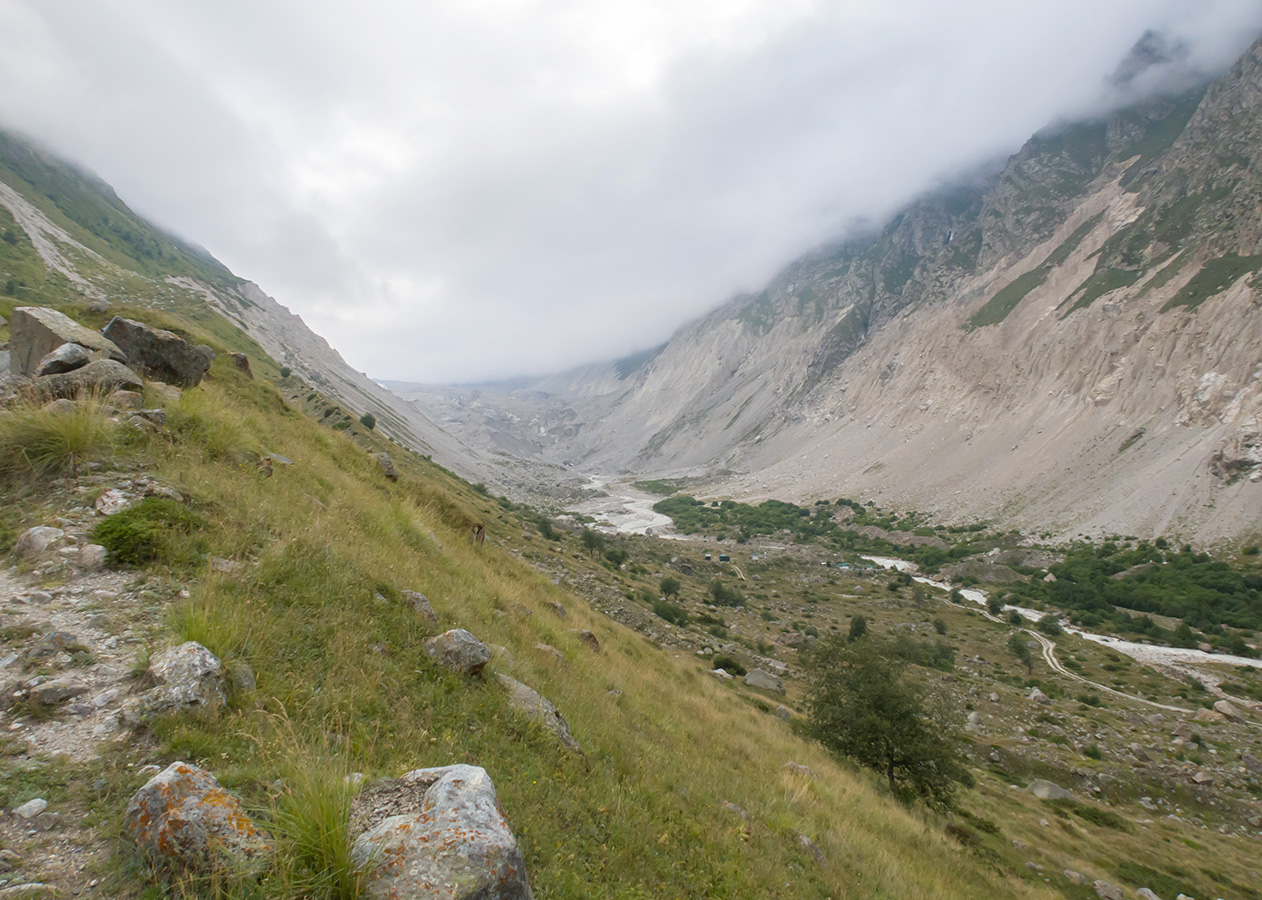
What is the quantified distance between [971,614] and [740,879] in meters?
65.4

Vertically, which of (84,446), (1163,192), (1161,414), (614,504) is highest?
(1163,192)

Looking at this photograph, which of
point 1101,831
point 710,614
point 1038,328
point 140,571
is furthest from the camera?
point 1038,328

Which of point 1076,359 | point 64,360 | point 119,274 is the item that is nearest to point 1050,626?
point 1076,359

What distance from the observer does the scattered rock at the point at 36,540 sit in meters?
4.73

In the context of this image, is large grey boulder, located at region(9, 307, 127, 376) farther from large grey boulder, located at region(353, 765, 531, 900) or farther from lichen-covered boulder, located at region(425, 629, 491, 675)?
large grey boulder, located at region(353, 765, 531, 900)

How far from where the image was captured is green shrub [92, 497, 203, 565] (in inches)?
196

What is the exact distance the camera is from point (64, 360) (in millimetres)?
7930

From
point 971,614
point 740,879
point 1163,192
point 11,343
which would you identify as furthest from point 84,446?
point 1163,192

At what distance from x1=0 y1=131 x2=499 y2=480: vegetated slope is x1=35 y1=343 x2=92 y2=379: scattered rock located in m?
53.2

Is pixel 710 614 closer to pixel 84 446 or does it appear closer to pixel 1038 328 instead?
pixel 84 446

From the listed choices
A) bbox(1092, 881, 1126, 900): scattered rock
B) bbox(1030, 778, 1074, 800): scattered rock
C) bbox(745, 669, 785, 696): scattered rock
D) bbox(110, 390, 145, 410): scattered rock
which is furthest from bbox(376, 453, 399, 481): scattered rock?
bbox(1030, 778, 1074, 800): scattered rock

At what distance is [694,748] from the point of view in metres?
8.11

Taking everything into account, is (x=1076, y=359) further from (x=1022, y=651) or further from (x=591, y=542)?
(x=591, y=542)

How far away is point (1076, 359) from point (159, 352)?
128462mm
